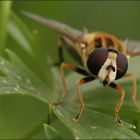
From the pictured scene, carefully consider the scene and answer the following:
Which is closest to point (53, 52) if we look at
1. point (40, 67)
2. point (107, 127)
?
point (40, 67)

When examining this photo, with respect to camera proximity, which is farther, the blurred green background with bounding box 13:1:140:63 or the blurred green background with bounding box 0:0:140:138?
the blurred green background with bounding box 13:1:140:63

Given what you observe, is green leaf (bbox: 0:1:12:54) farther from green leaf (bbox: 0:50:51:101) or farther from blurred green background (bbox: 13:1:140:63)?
blurred green background (bbox: 13:1:140:63)

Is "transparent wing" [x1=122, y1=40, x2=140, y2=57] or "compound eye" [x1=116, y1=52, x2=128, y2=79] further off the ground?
"compound eye" [x1=116, y1=52, x2=128, y2=79]

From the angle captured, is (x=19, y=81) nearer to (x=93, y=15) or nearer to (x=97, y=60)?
(x=97, y=60)

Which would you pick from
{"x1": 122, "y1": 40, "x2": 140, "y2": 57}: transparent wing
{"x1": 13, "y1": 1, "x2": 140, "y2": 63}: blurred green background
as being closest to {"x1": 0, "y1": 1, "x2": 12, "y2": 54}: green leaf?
{"x1": 122, "y1": 40, "x2": 140, "y2": 57}: transparent wing

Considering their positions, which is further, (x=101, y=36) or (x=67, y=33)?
(x=67, y=33)

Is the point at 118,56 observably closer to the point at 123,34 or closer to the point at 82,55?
the point at 82,55
